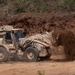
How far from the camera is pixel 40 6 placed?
37031 millimetres

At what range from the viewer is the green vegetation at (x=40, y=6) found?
36.1 metres

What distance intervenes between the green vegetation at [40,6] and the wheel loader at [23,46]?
1131cm

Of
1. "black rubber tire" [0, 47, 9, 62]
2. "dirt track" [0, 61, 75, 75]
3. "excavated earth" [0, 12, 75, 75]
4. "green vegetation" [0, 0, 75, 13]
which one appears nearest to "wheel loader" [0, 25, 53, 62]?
"black rubber tire" [0, 47, 9, 62]

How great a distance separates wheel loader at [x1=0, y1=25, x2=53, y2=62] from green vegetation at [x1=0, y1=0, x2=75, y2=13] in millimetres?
11312

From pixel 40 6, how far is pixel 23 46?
12646mm

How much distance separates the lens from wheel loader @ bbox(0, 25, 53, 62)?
80.4 ft

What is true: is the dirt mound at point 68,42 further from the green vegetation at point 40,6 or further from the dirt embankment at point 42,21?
the green vegetation at point 40,6

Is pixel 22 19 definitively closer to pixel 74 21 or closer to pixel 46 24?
pixel 46 24

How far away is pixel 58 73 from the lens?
18.3m

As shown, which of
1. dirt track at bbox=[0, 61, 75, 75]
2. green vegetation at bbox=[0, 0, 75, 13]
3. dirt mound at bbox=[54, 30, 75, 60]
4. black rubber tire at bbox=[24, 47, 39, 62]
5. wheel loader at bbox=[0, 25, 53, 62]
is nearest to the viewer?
dirt track at bbox=[0, 61, 75, 75]

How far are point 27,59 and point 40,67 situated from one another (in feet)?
11.2

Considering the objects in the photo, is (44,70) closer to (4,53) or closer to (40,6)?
(4,53)

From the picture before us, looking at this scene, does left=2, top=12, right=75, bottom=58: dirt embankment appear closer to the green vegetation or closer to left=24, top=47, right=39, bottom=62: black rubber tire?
the green vegetation

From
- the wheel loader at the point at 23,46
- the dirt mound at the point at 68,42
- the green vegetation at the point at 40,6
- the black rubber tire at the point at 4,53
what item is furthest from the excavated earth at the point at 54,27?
the green vegetation at the point at 40,6
